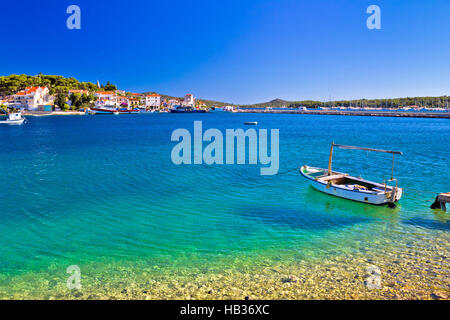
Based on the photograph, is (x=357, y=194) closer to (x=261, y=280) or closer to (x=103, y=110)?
(x=261, y=280)

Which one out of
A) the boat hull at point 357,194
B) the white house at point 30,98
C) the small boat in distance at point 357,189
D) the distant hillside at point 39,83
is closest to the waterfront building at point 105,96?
the distant hillside at point 39,83

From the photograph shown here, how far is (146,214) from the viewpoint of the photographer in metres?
15.4

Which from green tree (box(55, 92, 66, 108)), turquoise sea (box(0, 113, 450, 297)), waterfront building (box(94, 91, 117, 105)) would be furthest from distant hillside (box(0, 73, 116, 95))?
turquoise sea (box(0, 113, 450, 297))

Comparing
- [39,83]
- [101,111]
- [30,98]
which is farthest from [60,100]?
[39,83]

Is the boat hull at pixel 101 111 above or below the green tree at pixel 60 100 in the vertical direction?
below

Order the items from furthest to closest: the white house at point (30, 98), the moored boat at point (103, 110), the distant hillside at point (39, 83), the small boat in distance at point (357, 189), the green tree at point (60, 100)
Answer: the moored boat at point (103, 110), the green tree at point (60, 100), the distant hillside at point (39, 83), the white house at point (30, 98), the small boat in distance at point (357, 189)

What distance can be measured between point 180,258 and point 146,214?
5413 millimetres

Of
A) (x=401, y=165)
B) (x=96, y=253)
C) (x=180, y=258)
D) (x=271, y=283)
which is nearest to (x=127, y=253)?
(x=96, y=253)

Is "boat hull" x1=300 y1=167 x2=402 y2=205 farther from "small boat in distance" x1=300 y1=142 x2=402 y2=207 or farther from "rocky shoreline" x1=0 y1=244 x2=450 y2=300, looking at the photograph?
"rocky shoreline" x1=0 y1=244 x2=450 y2=300

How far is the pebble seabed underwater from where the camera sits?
8.36 metres

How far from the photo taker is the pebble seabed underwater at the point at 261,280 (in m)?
8.36

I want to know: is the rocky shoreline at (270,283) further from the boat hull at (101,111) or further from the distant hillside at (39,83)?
the distant hillside at (39,83)

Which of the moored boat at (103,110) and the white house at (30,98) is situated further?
the moored boat at (103,110)

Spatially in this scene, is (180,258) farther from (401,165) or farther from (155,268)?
(401,165)
